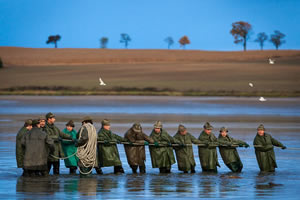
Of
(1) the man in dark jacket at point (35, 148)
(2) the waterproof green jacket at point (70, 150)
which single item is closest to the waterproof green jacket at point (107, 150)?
(2) the waterproof green jacket at point (70, 150)

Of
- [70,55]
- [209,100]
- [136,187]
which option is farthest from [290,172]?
[70,55]

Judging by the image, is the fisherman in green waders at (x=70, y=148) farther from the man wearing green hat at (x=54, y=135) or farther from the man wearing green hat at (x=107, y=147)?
the man wearing green hat at (x=107, y=147)

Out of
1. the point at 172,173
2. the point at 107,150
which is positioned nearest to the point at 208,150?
the point at 172,173

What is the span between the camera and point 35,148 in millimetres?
18344

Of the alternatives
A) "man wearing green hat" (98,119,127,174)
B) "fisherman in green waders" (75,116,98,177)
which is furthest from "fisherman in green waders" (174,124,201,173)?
"fisherman in green waders" (75,116,98,177)

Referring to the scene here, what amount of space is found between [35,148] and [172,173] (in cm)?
380

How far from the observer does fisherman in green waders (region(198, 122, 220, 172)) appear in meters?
19.7

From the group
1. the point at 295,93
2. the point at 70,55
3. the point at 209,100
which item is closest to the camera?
the point at 209,100

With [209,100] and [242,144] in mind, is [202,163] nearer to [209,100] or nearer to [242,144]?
[242,144]

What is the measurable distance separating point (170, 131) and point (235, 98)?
3173 cm

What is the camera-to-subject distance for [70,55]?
409ft

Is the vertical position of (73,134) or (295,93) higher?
(295,93)

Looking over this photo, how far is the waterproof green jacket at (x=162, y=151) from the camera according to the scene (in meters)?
19.6

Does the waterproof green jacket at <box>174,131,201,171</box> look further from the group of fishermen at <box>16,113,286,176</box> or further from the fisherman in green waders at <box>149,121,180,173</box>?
the fisherman in green waders at <box>149,121,180,173</box>
